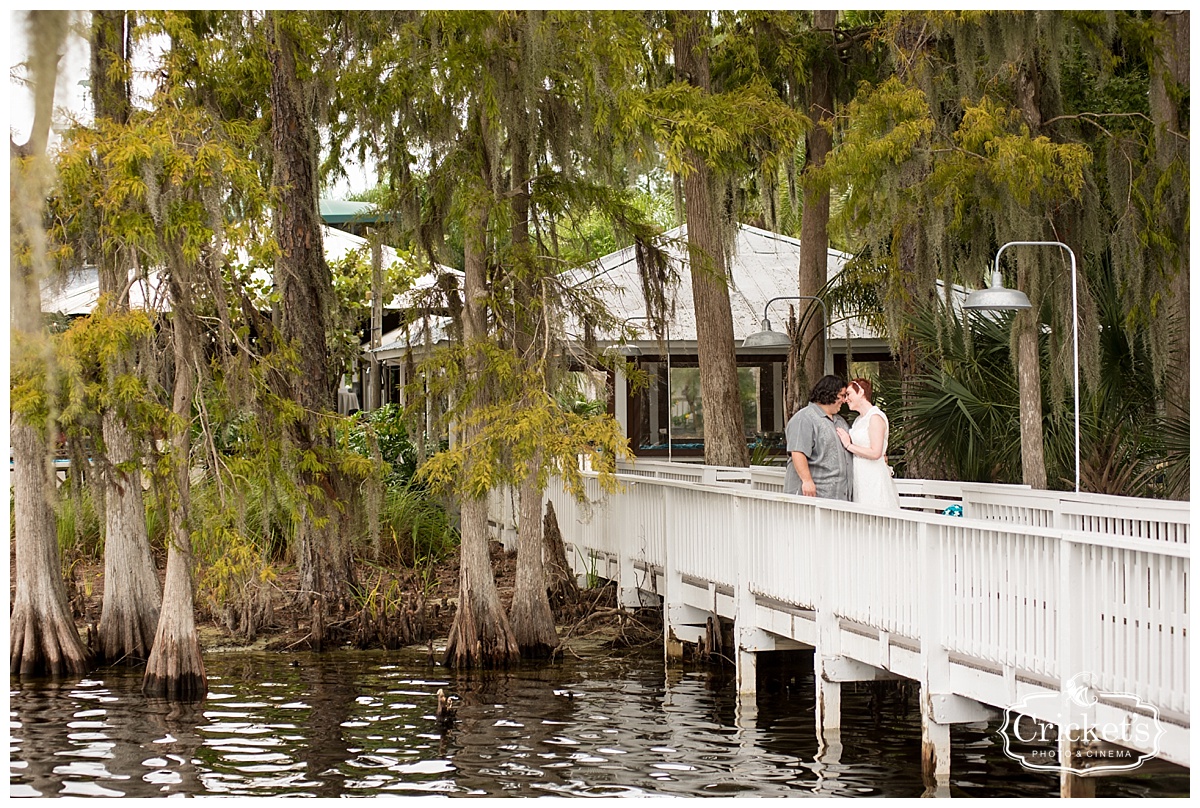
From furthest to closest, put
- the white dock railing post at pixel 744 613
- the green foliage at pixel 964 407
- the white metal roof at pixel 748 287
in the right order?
the white metal roof at pixel 748 287, the green foliage at pixel 964 407, the white dock railing post at pixel 744 613

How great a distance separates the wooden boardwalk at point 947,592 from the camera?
20.2 feet

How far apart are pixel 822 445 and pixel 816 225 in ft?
28.2

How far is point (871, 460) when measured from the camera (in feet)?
30.8

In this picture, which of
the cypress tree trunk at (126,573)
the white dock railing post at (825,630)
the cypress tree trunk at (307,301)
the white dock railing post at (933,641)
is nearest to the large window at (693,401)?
the cypress tree trunk at (307,301)

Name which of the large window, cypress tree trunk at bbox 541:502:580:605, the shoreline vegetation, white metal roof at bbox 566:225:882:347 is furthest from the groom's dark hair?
the large window

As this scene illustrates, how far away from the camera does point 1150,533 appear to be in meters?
8.57

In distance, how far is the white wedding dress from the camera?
9.35 m

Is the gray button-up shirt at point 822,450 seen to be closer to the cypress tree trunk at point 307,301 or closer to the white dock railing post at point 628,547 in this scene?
the white dock railing post at point 628,547

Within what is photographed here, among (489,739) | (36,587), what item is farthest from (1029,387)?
(36,587)

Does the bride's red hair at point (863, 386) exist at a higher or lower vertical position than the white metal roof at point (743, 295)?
lower

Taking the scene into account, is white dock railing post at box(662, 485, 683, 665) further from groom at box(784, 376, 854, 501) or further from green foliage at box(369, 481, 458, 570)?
green foliage at box(369, 481, 458, 570)

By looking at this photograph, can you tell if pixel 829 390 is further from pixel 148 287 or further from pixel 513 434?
pixel 148 287

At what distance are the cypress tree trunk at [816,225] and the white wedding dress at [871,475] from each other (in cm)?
631

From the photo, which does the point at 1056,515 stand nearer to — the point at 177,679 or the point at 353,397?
the point at 177,679
